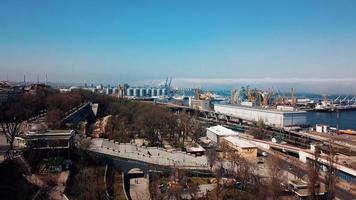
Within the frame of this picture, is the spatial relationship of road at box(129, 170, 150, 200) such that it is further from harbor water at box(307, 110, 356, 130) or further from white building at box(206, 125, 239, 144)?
harbor water at box(307, 110, 356, 130)

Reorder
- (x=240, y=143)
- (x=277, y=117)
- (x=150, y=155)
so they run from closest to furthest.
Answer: (x=150, y=155)
(x=240, y=143)
(x=277, y=117)

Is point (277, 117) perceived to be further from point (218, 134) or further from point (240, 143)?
point (240, 143)

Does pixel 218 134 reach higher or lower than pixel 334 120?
higher

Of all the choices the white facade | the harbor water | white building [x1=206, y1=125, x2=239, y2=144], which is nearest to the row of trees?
white building [x1=206, y1=125, x2=239, y2=144]

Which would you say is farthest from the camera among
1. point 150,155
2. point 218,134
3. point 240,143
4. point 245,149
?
point 218,134

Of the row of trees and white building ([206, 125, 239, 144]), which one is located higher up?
the row of trees

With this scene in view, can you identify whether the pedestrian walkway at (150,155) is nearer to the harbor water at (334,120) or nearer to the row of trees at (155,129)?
the row of trees at (155,129)

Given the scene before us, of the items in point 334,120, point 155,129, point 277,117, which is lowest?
point 334,120

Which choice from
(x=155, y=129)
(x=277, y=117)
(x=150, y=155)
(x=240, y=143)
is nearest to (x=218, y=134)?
(x=240, y=143)

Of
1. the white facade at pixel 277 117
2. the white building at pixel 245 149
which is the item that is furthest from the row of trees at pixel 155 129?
the white facade at pixel 277 117

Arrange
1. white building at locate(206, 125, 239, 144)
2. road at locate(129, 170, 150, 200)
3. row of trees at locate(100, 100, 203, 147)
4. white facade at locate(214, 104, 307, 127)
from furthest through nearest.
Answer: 1. white facade at locate(214, 104, 307, 127)
2. white building at locate(206, 125, 239, 144)
3. row of trees at locate(100, 100, 203, 147)
4. road at locate(129, 170, 150, 200)

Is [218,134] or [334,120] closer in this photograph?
[218,134]
